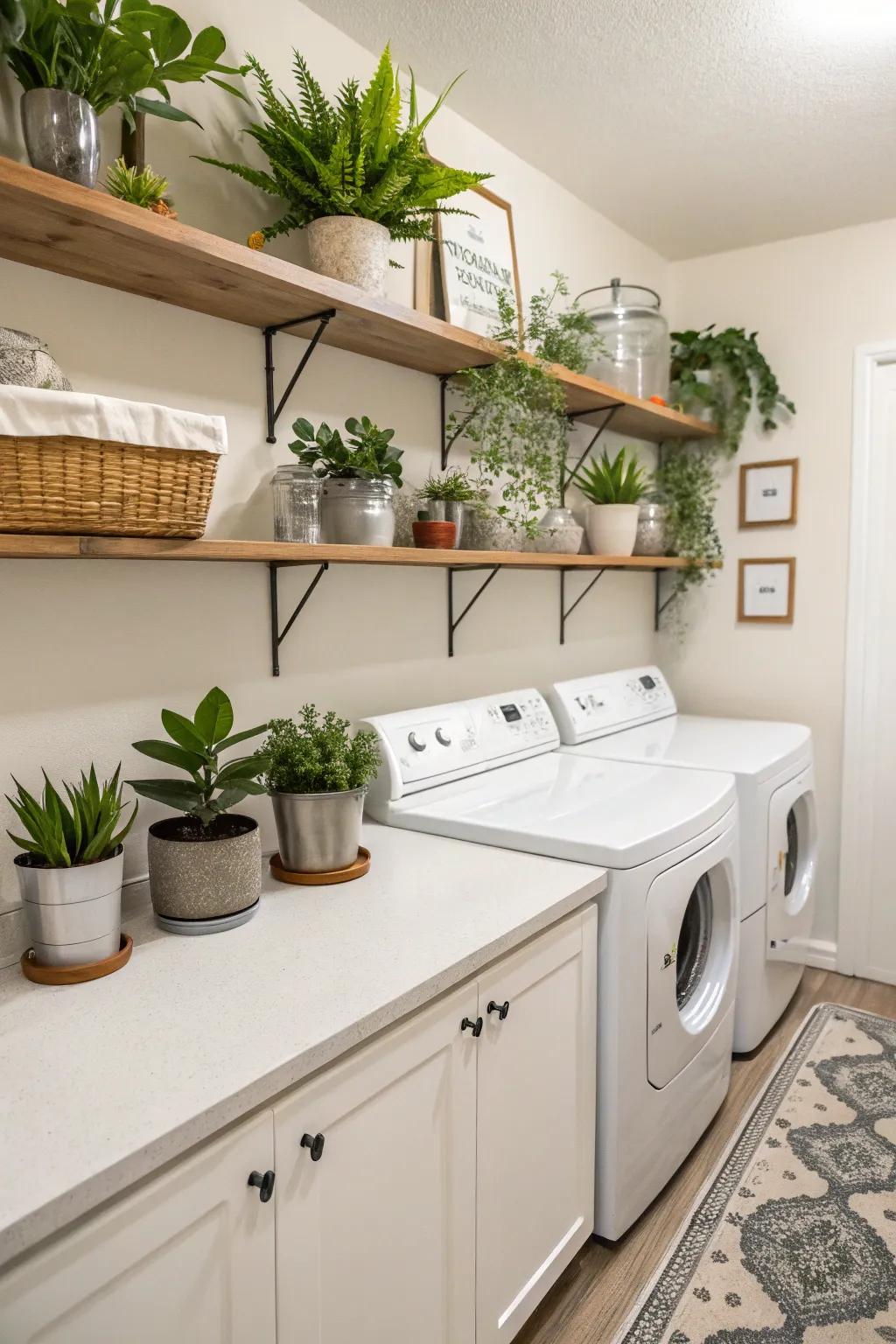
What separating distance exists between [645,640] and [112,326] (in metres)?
2.26

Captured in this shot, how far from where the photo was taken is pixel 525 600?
2.53m

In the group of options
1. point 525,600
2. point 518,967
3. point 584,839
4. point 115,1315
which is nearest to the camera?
point 115,1315

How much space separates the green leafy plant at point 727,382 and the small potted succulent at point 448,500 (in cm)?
144

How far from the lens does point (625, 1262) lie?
1.72 m

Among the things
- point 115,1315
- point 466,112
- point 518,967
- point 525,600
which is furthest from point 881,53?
point 115,1315

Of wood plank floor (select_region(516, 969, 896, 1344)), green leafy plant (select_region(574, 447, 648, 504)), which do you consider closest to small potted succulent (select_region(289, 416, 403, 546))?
green leafy plant (select_region(574, 447, 648, 504))

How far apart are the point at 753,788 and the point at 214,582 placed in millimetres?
1410

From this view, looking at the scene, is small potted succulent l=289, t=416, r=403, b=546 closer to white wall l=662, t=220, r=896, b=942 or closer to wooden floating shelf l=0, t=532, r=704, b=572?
wooden floating shelf l=0, t=532, r=704, b=572

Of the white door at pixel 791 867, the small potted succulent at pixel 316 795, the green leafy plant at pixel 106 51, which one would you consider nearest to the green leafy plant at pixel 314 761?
the small potted succulent at pixel 316 795

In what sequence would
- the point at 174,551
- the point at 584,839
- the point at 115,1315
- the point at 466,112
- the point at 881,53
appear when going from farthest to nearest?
the point at 466,112, the point at 881,53, the point at 584,839, the point at 174,551, the point at 115,1315

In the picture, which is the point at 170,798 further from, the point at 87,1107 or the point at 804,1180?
the point at 804,1180

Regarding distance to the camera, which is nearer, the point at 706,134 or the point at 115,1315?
the point at 115,1315

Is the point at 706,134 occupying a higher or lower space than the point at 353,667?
higher

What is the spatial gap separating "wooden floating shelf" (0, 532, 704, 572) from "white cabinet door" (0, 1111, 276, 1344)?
731mm
